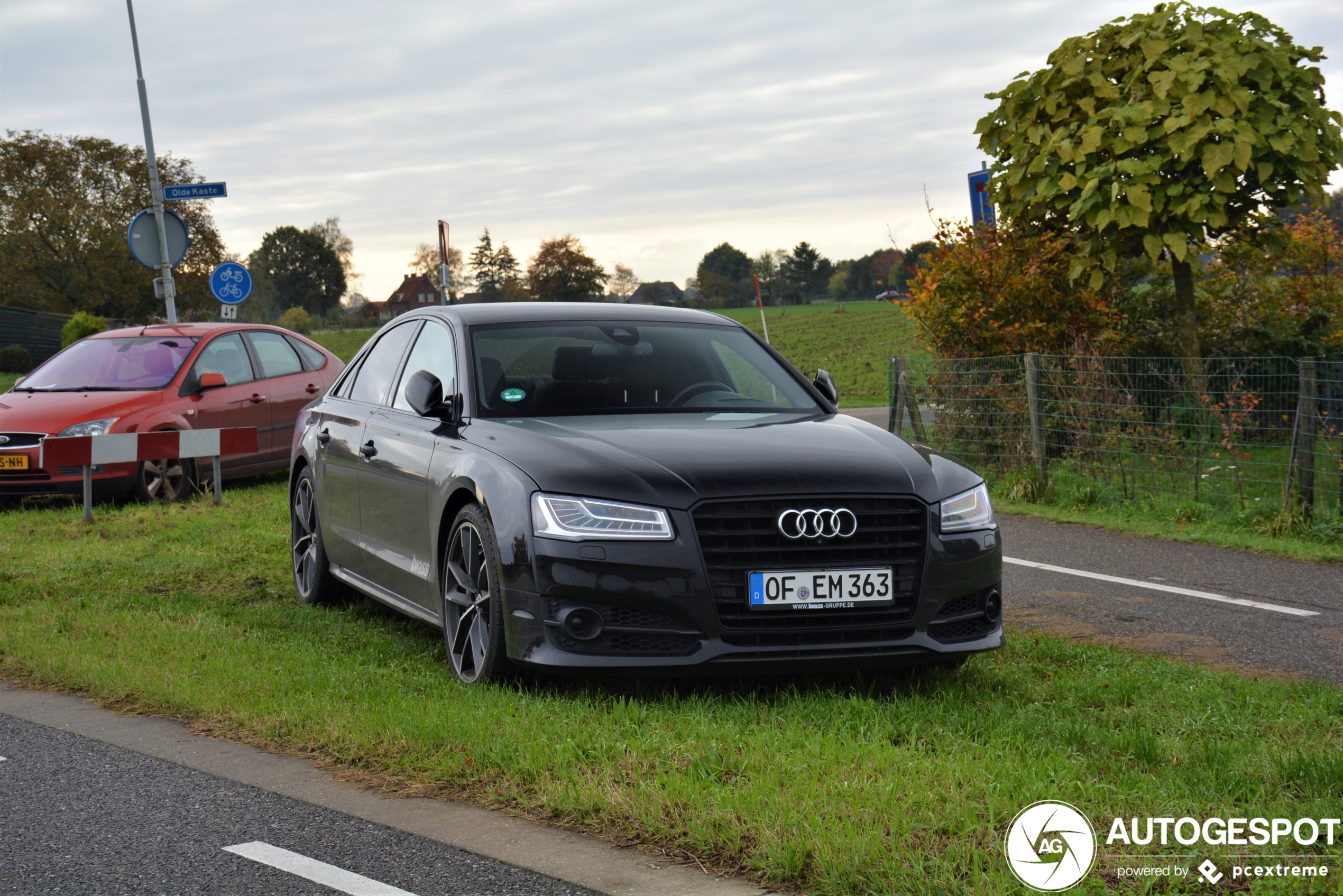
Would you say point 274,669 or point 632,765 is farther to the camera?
point 274,669

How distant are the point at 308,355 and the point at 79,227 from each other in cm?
5147

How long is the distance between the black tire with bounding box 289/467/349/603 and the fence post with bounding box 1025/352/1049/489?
704 cm

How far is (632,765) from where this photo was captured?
14.6 feet

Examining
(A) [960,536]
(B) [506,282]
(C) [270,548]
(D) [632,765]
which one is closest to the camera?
(D) [632,765]

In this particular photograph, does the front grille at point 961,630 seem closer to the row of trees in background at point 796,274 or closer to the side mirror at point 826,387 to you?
the side mirror at point 826,387

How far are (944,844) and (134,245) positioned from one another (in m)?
17.2

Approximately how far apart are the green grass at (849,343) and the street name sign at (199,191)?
7.13 m

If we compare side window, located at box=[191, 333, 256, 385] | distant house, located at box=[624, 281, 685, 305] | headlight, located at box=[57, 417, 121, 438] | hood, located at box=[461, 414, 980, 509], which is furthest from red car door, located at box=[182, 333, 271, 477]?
distant house, located at box=[624, 281, 685, 305]

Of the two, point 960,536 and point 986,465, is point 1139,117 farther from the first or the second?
point 960,536

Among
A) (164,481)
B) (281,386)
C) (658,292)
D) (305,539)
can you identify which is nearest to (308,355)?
(281,386)

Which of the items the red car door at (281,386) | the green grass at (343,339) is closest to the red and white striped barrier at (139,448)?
the red car door at (281,386)

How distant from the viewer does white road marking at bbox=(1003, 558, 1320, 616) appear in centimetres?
773

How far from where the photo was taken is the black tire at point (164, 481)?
12914mm

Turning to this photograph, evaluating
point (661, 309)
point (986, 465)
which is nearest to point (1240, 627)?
point (661, 309)
